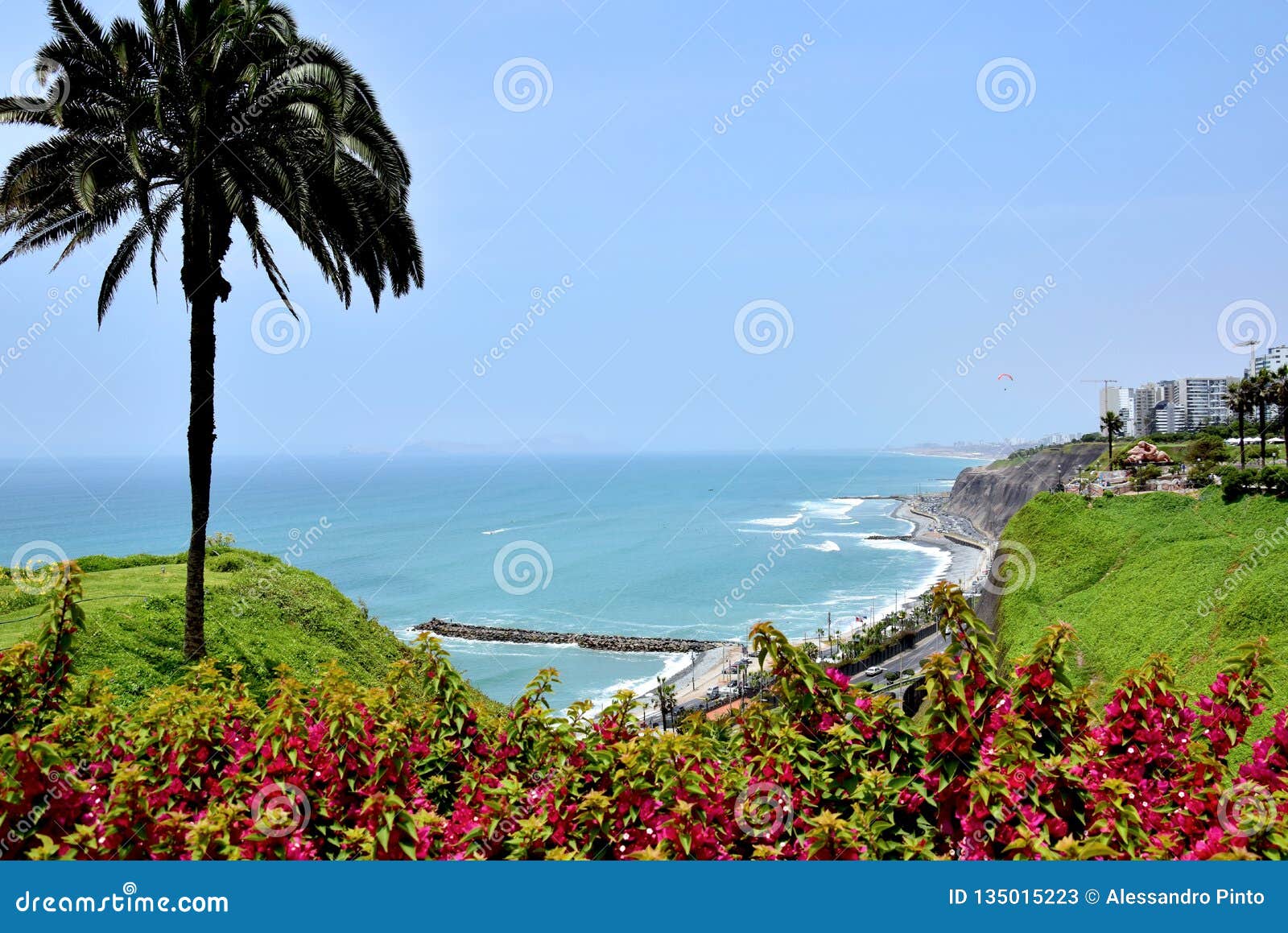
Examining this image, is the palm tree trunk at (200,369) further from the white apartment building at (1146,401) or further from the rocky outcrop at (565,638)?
the white apartment building at (1146,401)

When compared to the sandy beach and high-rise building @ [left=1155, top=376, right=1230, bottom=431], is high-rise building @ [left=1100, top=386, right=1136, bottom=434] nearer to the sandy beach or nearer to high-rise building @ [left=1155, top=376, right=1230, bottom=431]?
high-rise building @ [left=1155, top=376, right=1230, bottom=431]

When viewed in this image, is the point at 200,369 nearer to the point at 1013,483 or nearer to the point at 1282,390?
the point at 1282,390

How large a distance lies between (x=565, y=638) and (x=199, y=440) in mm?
44695

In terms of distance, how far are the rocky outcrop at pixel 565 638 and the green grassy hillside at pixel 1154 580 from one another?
22.7 metres

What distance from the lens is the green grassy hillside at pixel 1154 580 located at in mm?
18500

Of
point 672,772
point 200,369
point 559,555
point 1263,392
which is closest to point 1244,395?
point 1263,392

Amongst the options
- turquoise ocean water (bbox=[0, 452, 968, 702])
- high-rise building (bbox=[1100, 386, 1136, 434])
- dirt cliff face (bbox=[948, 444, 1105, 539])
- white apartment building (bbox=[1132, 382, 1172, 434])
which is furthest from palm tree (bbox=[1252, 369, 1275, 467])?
white apartment building (bbox=[1132, 382, 1172, 434])

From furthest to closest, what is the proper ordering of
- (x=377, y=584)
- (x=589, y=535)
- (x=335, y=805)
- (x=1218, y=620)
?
(x=589, y=535)
(x=377, y=584)
(x=1218, y=620)
(x=335, y=805)

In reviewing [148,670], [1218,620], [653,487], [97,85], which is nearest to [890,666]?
[1218,620]

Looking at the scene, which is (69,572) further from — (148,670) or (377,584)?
(377,584)

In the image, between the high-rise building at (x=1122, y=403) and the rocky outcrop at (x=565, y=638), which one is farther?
the high-rise building at (x=1122, y=403)

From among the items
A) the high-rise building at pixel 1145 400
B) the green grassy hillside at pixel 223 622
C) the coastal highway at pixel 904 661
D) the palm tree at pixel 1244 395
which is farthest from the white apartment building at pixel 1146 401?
the green grassy hillside at pixel 223 622

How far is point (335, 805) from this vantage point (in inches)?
117

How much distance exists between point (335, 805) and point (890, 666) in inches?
1651
